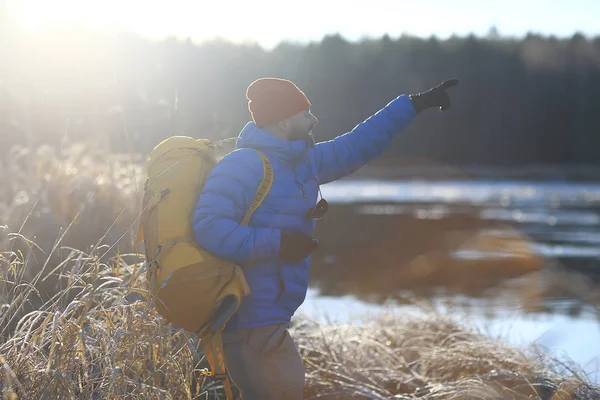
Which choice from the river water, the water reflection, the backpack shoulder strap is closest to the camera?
the backpack shoulder strap

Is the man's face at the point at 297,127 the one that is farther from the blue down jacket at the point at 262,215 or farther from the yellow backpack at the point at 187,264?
the yellow backpack at the point at 187,264

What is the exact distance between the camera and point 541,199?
84.4ft

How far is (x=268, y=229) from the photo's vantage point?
129 inches

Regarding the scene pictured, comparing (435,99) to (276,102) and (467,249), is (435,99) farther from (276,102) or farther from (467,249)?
(467,249)

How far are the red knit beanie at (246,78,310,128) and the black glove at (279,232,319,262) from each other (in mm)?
518

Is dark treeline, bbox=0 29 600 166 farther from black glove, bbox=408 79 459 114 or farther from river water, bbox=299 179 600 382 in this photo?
black glove, bbox=408 79 459 114

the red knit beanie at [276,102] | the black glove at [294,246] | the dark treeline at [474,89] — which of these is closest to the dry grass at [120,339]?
the black glove at [294,246]

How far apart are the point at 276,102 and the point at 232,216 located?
538 millimetres

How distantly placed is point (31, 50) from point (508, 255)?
25.3 ft

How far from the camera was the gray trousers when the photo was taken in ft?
11.0

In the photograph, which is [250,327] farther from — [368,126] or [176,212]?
[368,126]

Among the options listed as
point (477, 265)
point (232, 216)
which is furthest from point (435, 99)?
point (477, 265)

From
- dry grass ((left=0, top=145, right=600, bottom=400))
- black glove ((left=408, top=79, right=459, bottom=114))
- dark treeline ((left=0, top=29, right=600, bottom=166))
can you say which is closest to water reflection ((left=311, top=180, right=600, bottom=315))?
dry grass ((left=0, top=145, right=600, bottom=400))

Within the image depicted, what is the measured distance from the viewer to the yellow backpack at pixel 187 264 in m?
3.18
